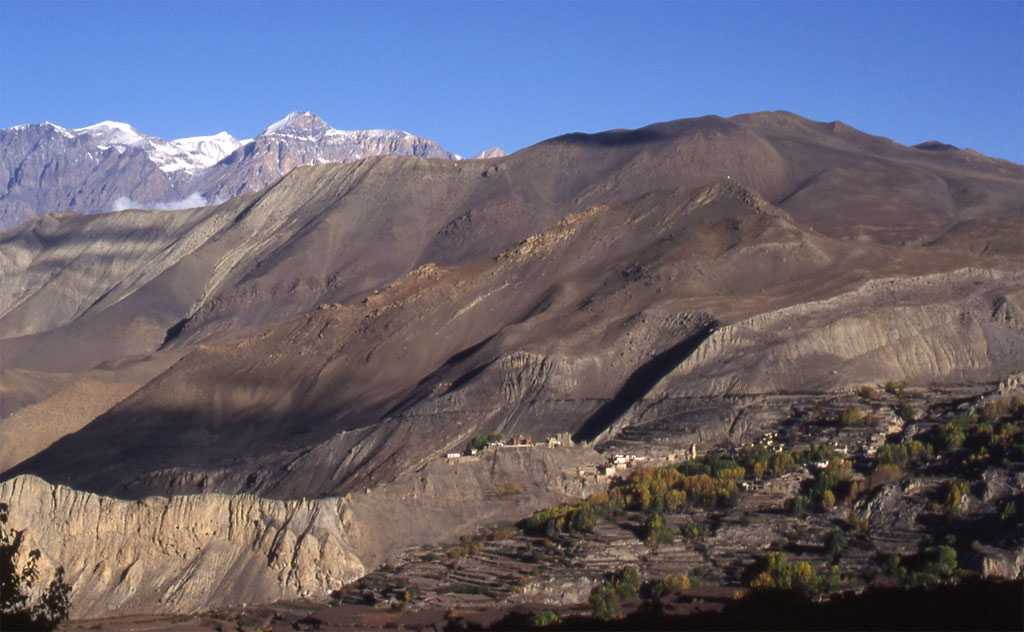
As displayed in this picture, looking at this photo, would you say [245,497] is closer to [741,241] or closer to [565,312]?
[565,312]

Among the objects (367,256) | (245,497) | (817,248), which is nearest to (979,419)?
(245,497)

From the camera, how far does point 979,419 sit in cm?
6197

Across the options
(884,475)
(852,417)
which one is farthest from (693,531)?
(852,417)

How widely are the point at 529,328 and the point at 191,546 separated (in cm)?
3967

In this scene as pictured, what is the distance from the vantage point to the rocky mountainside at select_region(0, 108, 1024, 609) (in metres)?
72.5

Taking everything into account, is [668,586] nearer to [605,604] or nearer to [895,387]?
[605,604]

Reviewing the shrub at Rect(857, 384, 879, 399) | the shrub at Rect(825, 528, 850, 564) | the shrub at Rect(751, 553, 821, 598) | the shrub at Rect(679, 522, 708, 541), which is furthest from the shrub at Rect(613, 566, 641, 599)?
the shrub at Rect(857, 384, 879, 399)

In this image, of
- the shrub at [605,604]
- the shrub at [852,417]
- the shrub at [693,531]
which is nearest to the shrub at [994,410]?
the shrub at [852,417]

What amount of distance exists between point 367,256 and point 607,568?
9806 centimetres

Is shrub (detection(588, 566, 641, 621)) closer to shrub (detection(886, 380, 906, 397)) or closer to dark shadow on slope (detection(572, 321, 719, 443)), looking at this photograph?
dark shadow on slope (detection(572, 321, 719, 443))

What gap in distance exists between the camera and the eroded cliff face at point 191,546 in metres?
48.9

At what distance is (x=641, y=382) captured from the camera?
7756 centimetres

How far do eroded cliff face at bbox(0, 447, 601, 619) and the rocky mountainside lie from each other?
234mm

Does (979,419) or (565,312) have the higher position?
(565,312)
